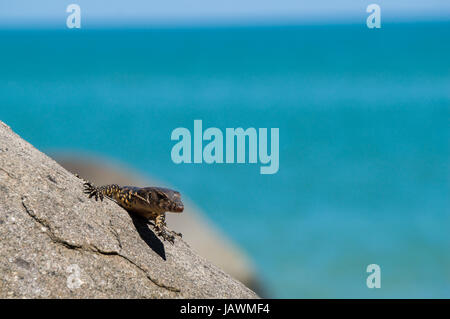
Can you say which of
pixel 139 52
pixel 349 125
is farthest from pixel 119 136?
pixel 139 52

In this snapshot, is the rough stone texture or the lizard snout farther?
the lizard snout

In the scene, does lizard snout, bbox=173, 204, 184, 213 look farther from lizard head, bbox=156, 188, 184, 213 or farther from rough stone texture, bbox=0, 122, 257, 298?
rough stone texture, bbox=0, 122, 257, 298

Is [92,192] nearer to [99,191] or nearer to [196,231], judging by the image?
[99,191]

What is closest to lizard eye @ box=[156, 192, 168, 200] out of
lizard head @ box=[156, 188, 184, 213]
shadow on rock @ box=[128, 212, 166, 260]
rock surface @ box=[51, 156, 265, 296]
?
lizard head @ box=[156, 188, 184, 213]

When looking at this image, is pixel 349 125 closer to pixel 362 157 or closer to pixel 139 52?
pixel 362 157

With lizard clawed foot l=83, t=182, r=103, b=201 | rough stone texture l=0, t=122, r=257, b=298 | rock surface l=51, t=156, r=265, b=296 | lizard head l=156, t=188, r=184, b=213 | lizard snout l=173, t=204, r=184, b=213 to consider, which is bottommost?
rough stone texture l=0, t=122, r=257, b=298
